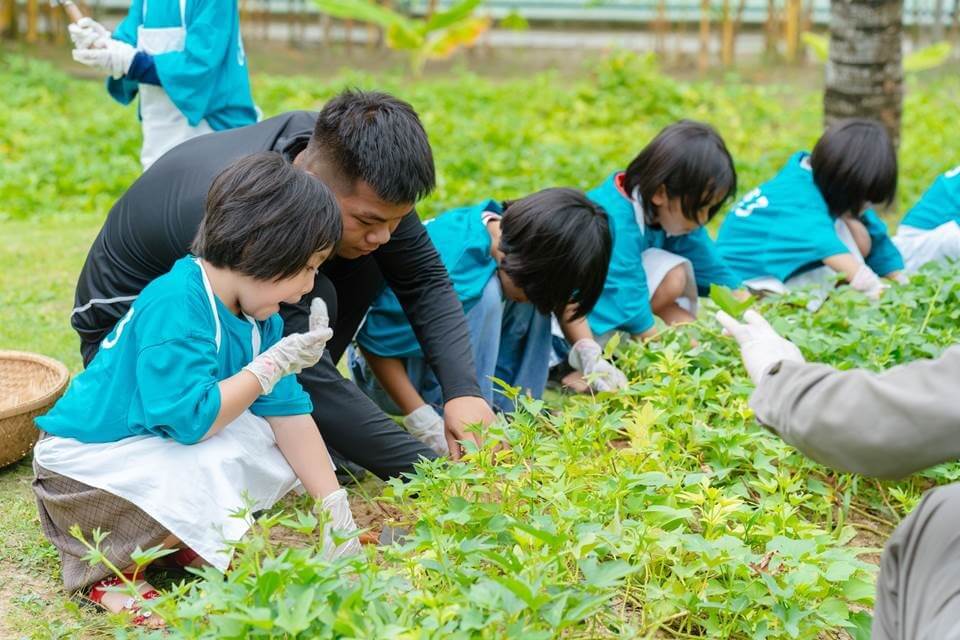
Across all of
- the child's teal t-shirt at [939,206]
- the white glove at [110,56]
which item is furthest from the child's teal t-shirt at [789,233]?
the white glove at [110,56]

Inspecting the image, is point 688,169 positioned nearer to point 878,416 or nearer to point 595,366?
point 595,366

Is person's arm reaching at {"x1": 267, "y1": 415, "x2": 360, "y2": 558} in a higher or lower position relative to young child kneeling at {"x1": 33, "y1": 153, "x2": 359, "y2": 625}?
lower

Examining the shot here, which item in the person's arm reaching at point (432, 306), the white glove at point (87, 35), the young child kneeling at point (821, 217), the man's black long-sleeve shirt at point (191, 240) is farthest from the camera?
the young child kneeling at point (821, 217)

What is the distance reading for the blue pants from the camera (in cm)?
359

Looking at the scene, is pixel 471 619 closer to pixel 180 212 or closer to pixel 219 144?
pixel 180 212

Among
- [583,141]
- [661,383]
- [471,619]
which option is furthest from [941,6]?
[471,619]

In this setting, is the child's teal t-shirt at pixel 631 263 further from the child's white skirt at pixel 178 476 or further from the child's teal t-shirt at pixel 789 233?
the child's white skirt at pixel 178 476

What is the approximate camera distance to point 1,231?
578 centimetres

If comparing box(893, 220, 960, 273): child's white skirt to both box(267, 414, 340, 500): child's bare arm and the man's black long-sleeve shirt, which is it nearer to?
the man's black long-sleeve shirt

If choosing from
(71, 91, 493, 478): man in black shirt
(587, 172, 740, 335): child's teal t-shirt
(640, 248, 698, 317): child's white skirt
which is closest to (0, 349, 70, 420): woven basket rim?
(71, 91, 493, 478): man in black shirt

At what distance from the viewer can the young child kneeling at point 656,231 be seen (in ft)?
13.2

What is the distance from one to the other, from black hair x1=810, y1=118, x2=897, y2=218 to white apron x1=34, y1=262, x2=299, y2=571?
317 centimetres

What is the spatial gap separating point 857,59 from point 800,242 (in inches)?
73.9

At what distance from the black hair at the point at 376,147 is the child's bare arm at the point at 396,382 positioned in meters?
0.84
